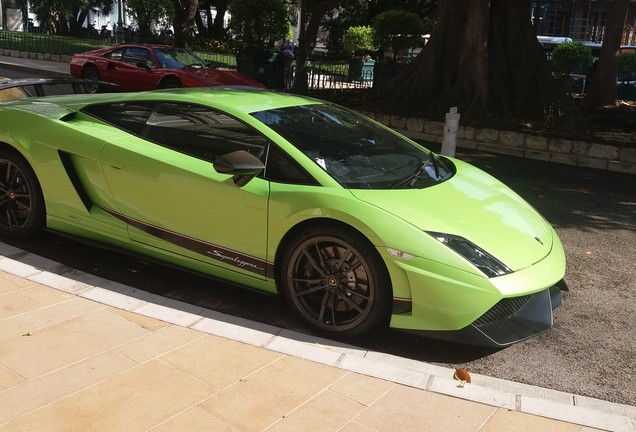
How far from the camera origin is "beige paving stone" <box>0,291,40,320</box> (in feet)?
12.8

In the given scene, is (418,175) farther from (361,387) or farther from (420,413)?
(420,413)

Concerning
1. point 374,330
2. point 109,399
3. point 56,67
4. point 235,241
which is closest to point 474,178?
point 374,330

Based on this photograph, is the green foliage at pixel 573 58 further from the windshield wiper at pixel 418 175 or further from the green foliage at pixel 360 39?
the windshield wiper at pixel 418 175

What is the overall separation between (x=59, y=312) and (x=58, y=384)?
93 centimetres

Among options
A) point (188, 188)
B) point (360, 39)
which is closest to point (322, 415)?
point (188, 188)

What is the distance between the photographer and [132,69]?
50.4 feet

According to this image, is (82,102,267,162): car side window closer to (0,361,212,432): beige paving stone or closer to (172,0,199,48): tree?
(0,361,212,432): beige paving stone

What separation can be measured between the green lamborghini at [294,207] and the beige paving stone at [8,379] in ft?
4.74

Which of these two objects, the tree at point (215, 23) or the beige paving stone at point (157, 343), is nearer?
the beige paving stone at point (157, 343)

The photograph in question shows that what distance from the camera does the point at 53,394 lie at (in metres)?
3.02

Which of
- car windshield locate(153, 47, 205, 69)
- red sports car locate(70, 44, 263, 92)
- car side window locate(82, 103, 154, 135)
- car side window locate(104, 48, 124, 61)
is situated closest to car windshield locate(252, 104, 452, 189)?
car side window locate(82, 103, 154, 135)

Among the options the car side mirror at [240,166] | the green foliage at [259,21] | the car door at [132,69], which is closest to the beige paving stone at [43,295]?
the car side mirror at [240,166]

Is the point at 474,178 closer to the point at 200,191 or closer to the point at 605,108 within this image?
the point at 200,191

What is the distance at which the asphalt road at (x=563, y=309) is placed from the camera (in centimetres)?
364
